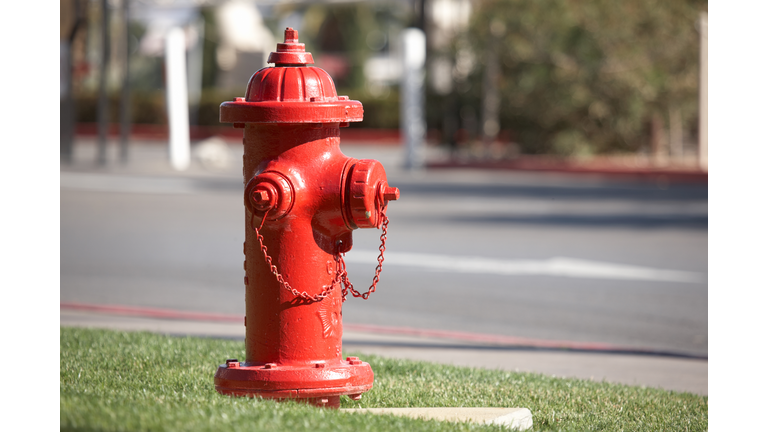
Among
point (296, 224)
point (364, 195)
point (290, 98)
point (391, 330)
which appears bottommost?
point (391, 330)

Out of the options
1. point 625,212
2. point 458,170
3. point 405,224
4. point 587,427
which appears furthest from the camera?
point 458,170

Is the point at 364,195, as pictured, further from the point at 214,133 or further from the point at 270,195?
the point at 214,133

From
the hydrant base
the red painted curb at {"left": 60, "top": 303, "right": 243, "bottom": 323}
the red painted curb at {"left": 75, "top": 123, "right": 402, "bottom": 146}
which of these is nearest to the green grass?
the hydrant base

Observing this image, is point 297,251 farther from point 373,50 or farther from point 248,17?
point 373,50

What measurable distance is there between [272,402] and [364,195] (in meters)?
0.88

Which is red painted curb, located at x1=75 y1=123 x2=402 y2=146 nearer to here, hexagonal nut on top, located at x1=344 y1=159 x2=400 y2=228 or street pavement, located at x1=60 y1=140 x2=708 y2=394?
street pavement, located at x1=60 y1=140 x2=708 y2=394

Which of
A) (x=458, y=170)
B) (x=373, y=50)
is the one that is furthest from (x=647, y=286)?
(x=373, y=50)

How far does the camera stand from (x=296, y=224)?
3850mm

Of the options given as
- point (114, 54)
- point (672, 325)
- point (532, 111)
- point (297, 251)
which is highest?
point (114, 54)

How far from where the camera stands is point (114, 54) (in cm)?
5803

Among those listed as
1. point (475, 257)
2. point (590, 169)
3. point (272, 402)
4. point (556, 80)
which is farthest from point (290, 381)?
point (556, 80)

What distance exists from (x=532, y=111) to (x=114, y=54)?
4078 cm

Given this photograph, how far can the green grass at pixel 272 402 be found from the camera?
11.4 feet

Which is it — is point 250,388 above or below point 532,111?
below
